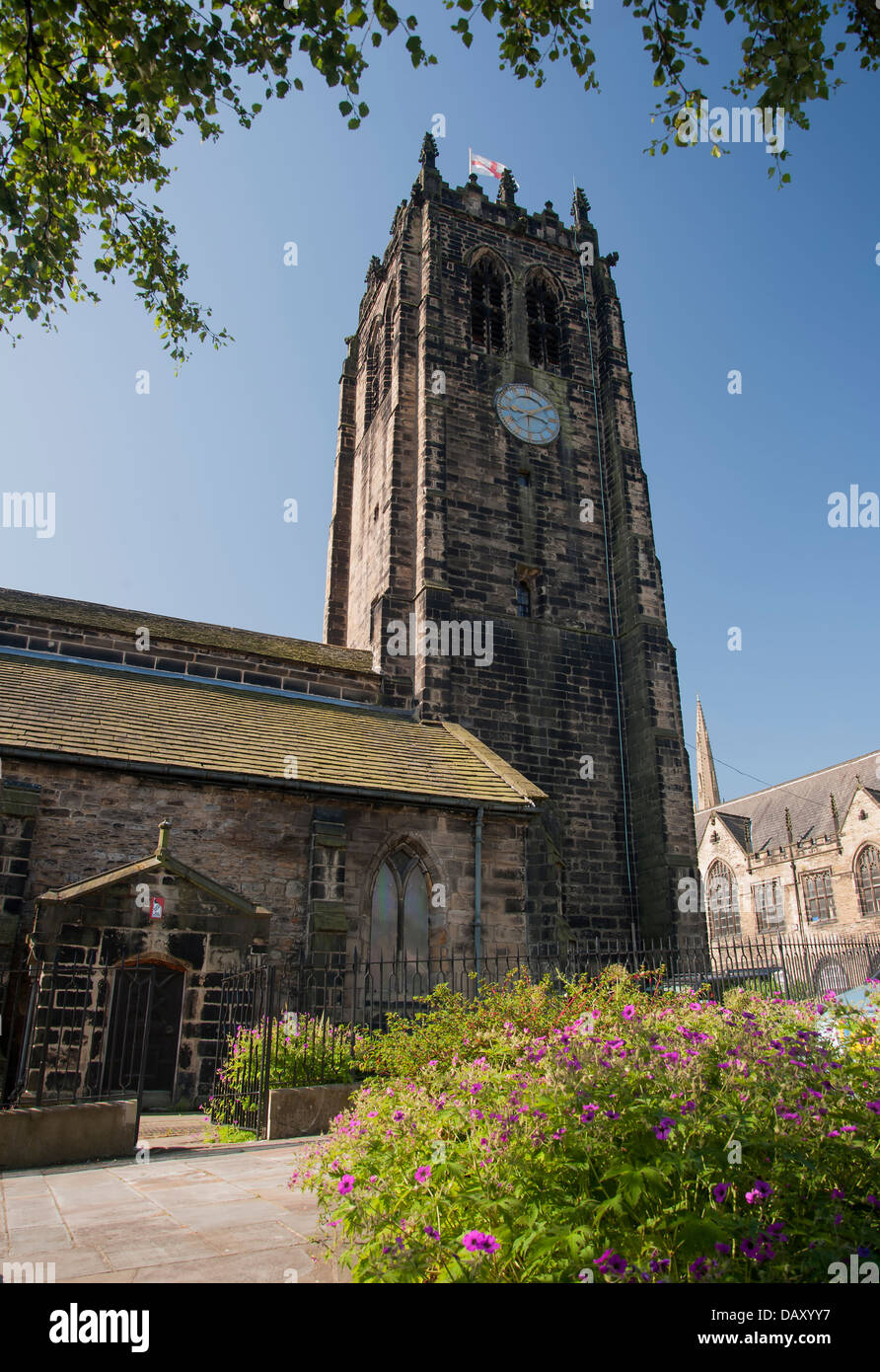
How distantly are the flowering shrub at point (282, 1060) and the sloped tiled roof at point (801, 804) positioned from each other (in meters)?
37.7

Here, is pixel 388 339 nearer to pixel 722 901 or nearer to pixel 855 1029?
pixel 855 1029

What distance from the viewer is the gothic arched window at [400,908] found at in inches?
547

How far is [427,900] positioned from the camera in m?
14.3

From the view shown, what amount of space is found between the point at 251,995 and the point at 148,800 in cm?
406

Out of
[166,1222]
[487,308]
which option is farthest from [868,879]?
[166,1222]

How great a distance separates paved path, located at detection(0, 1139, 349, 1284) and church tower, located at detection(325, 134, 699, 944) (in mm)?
9549

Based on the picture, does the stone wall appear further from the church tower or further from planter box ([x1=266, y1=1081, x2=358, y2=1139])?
planter box ([x1=266, y1=1081, x2=358, y2=1139])

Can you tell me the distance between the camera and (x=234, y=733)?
14.7m

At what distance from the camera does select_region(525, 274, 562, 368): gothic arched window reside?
24.4m

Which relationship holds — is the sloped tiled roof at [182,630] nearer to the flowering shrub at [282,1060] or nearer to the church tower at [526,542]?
the church tower at [526,542]

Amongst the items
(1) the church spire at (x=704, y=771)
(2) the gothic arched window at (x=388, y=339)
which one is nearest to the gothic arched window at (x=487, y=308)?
(2) the gothic arched window at (x=388, y=339)

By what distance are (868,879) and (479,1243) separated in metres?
40.5
